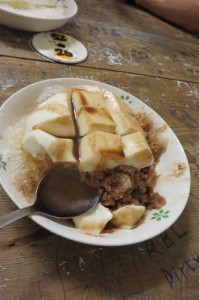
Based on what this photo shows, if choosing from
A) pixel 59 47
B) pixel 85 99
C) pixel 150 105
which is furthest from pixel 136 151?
pixel 59 47

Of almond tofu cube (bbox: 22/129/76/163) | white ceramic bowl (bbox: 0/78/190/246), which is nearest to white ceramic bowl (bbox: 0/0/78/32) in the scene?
white ceramic bowl (bbox: 0/78/190/246)

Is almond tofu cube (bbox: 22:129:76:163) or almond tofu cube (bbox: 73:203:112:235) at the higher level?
almond tofu cube (bbox: 22:129:76:163)

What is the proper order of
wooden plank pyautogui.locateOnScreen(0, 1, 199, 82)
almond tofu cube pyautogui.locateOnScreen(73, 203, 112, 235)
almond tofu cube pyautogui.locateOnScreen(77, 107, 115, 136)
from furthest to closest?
wooden plank pyautogui.locateOnScreen(0, 1, 199, 82) < almond tofu cube pyautogui.locateOnScreen(77, 107, 115, 136) < almond tofu cube pyautogui.locateOnScreen(73, 203, 112, 235)

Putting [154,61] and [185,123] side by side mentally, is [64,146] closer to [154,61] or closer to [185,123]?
[185,123]

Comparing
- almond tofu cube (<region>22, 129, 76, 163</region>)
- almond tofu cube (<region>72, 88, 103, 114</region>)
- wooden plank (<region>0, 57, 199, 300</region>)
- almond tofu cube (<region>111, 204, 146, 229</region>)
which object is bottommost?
wooden plank (<region>0, 57, 199, 300</region>)

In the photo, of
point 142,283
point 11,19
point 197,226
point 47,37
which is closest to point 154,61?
point 47,37

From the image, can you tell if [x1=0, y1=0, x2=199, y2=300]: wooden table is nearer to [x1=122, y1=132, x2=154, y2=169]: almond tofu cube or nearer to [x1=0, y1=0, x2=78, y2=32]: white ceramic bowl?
[x1=0, y1=0, x2=78, y2=32]: white ceramic bowl

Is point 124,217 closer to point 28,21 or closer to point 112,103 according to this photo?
point 112,103
